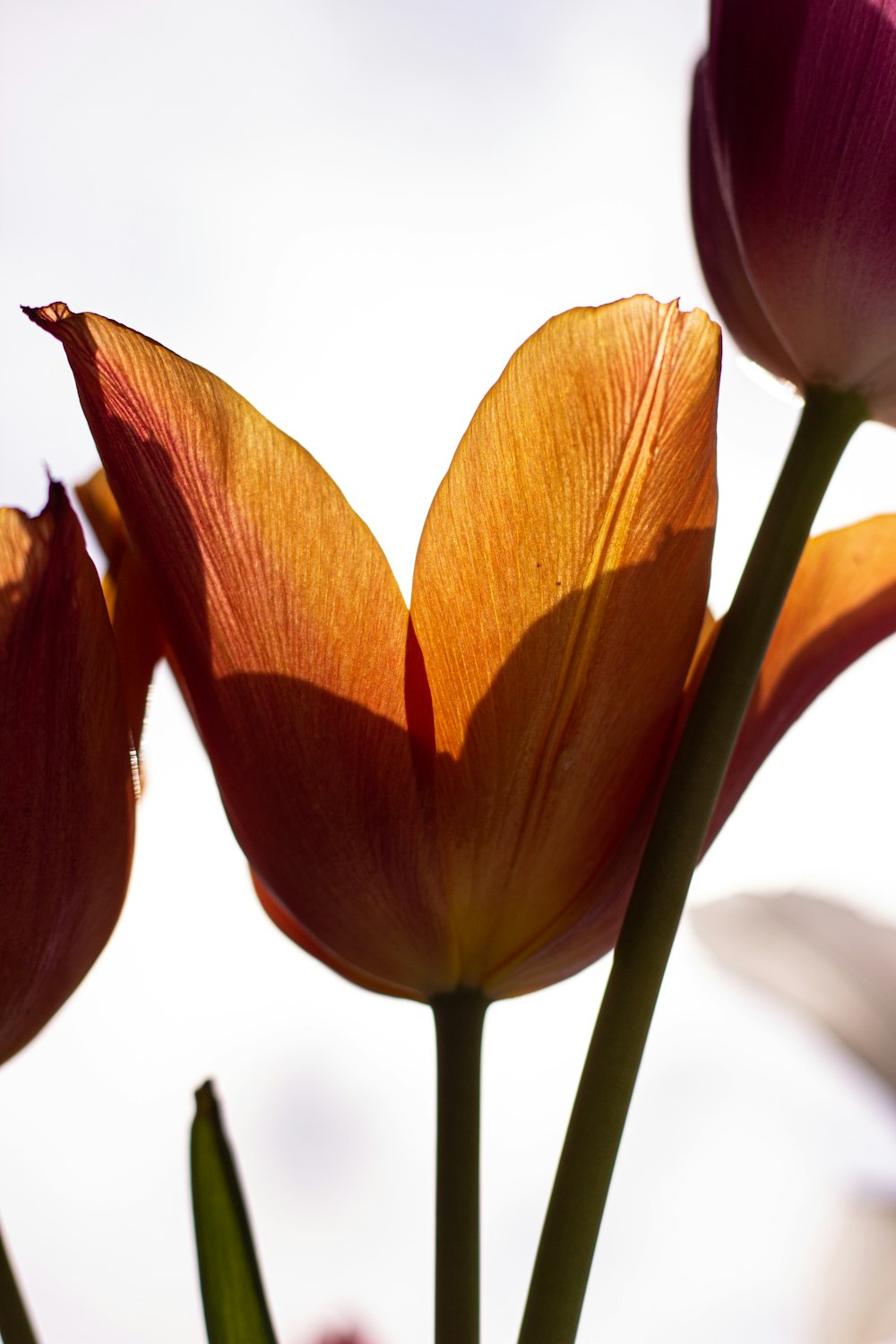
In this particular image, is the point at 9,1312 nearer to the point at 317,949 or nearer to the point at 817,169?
the point at 317,949

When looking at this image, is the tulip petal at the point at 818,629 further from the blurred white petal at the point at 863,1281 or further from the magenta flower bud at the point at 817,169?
the blurred white petal at the point at 863,1281

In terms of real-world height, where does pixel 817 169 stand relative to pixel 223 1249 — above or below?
above

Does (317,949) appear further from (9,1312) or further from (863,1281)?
(863,1281)

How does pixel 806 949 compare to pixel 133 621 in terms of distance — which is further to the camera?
pixel 806 949

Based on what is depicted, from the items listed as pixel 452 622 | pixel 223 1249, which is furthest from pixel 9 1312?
pixel 452 622

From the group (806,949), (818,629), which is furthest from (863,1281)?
(818,629)

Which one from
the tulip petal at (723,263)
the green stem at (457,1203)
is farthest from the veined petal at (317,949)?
the tulip petal at (723,263)
